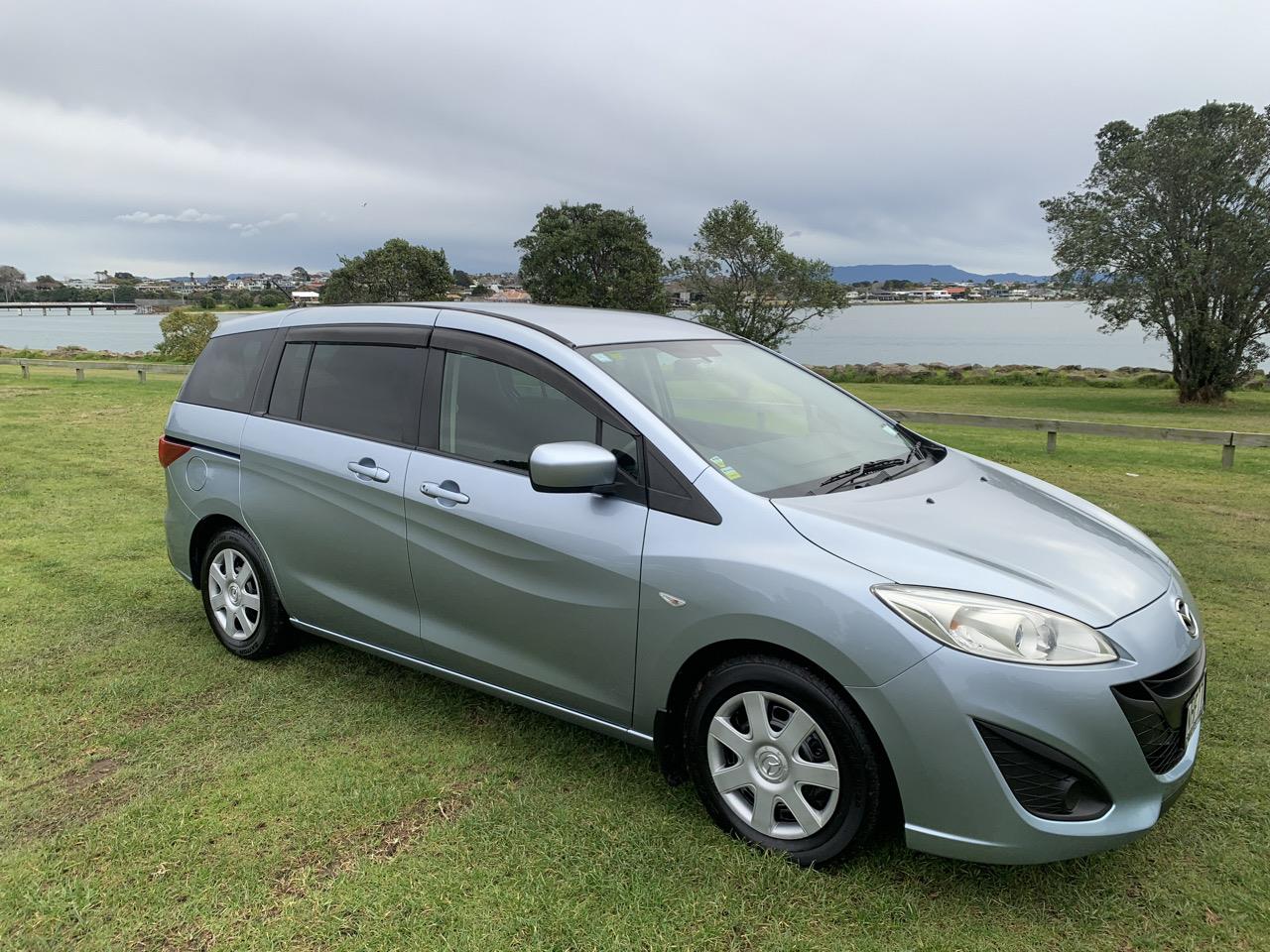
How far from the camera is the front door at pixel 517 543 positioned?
9.63 feet

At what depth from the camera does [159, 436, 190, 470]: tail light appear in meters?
4.50

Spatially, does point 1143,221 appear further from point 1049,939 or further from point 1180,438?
point 1049,939

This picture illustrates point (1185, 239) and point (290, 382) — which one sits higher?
point (1185, 239)

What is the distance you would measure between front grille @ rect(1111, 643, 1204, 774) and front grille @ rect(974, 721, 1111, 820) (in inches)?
8.1

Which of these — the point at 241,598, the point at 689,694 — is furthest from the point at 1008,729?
the point at 241,598

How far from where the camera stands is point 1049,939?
7.97 ft

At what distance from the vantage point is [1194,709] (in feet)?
8.79

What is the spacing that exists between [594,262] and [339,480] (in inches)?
2077

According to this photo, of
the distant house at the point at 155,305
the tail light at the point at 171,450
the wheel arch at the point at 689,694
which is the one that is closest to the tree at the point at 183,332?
the distant house at the point at 155,305

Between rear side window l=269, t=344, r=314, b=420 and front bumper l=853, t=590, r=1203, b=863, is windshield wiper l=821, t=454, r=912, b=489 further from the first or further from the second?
rear side window l=269, t=344, r=314, b=420

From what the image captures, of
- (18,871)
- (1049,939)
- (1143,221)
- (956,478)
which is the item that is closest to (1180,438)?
(956,478)

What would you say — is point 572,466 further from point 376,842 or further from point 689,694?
point 376,842

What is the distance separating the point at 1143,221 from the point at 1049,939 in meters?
30.1

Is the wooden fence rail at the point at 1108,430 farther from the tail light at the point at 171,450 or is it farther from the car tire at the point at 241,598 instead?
the tail light at the point at 171,450
